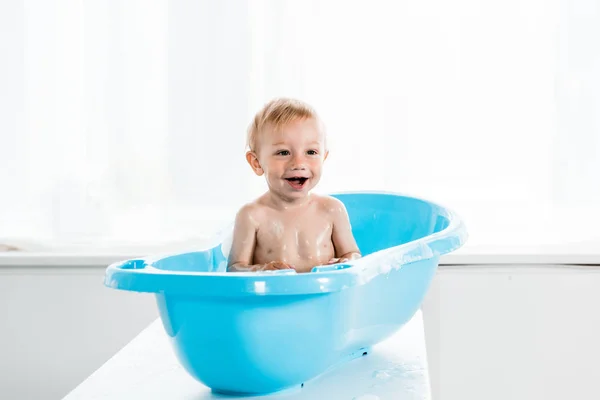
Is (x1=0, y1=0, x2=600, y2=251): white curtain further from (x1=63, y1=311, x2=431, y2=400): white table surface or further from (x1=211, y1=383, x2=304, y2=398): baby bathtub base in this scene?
(x1=211, y1=383, x2=304, y2=398): baby bathtub base

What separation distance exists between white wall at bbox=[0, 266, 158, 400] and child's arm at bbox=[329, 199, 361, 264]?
647 mm

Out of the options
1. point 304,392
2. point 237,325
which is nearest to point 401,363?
point 304,392

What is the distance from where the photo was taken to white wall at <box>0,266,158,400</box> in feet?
5.49

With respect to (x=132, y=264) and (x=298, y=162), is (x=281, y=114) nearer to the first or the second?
(x=298, y=162)

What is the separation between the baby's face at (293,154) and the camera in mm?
1046

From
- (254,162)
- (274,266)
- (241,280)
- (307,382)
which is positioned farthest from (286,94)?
(241,280)

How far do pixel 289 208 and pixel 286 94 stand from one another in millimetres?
607

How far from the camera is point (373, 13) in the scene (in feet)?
5.41

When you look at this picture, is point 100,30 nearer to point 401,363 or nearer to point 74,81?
point 74,81

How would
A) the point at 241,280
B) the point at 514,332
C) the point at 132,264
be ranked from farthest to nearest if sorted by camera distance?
1. the point at 514,332
2. the point at 132,264
3. the point at 241,280

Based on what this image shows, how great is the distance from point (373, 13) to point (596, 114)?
0.48m

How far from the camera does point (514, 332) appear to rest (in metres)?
1.61

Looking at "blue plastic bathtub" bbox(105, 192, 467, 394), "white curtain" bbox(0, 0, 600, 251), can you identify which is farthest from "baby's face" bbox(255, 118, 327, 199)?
"white curtain" bbox(0, 0, 600, 251)

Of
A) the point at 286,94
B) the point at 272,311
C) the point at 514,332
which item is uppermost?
the point at 286,94
